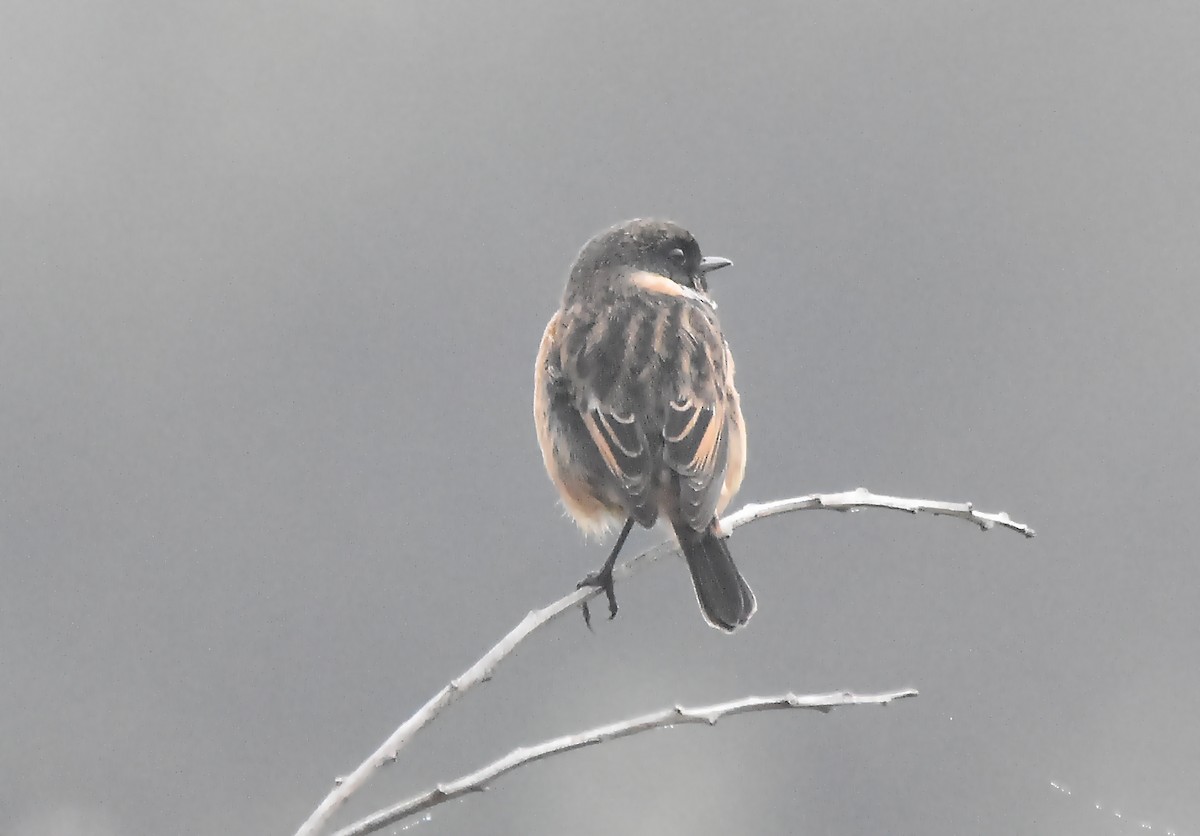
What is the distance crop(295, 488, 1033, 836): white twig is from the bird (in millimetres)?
129

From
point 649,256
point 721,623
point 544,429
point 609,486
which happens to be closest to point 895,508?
point 721,623

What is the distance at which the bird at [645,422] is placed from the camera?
3.80 m

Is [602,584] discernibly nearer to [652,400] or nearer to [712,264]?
[652,400]

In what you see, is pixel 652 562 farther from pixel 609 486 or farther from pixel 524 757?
pixel 524 757

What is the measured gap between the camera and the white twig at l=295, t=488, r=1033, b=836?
2.14 m

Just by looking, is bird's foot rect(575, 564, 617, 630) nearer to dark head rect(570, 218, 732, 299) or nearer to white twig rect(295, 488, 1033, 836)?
white twig rect(295, 488, 1033, 836)

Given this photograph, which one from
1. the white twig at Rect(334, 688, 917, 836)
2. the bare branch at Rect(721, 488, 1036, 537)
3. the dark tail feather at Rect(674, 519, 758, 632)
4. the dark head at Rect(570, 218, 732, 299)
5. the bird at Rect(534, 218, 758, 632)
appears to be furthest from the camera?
the dark head at Rect(570, 218, 732, 299)

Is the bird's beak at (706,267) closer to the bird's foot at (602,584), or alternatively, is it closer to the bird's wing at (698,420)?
the bird's wing at (698,420)

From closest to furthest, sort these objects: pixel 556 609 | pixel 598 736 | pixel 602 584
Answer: pixel 598 736 → pixel 556 609 → pixel 602 584

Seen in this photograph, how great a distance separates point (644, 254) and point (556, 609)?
207 centimetres

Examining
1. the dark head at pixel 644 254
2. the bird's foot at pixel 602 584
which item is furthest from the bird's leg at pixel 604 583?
the dark head at pixel 644 254

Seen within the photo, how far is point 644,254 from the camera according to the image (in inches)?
183

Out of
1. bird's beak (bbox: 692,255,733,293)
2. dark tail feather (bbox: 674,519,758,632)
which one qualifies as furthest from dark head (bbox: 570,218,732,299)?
dark tail feather (bbox: 674,519,758,632)

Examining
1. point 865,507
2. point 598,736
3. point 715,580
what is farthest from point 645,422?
point 598,736
